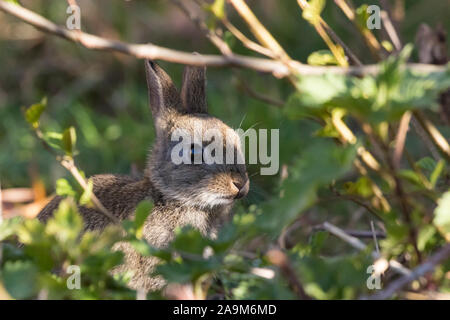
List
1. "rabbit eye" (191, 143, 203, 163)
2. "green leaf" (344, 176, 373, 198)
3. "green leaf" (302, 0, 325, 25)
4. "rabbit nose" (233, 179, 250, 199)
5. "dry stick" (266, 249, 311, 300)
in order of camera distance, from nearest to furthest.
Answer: "dry stick" (266, 249, 311, 300)
"green leaf" (344, 176, 373, 198)
"green leaf" (302, 0, 325, 25)
"rabbit nose" (233, 179, 250, 199)
"rabbit eye" (191, 143, 203, 163)

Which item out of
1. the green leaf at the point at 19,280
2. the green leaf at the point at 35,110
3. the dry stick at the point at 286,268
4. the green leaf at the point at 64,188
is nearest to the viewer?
the dry stick at the point at 286,268

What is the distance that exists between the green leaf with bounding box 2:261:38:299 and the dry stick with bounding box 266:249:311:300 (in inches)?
26.0

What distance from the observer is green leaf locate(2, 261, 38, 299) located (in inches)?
76.2

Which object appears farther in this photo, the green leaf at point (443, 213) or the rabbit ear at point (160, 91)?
the rabbit ear at point (160, 91)

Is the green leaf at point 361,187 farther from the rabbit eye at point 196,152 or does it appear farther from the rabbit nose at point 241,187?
the rabbit eye at point 196,152

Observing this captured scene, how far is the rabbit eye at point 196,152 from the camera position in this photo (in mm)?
3393

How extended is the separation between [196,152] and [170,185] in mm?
210

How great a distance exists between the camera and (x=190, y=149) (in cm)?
347

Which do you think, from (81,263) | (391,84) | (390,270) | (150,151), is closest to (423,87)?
(391,84)

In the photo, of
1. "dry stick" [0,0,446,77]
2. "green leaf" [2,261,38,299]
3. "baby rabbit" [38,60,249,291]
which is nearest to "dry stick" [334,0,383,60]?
"dry stick" [0,0,446,77]

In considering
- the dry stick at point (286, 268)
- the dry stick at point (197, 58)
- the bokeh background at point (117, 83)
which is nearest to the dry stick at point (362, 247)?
the dry stick at point (286, 268)

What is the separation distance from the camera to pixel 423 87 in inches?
69.2

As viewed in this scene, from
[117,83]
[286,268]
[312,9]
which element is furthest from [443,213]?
[117,83]

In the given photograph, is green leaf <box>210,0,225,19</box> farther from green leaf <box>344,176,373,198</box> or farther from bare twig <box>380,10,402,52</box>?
bare twig <box>380,10,402,52</box>
